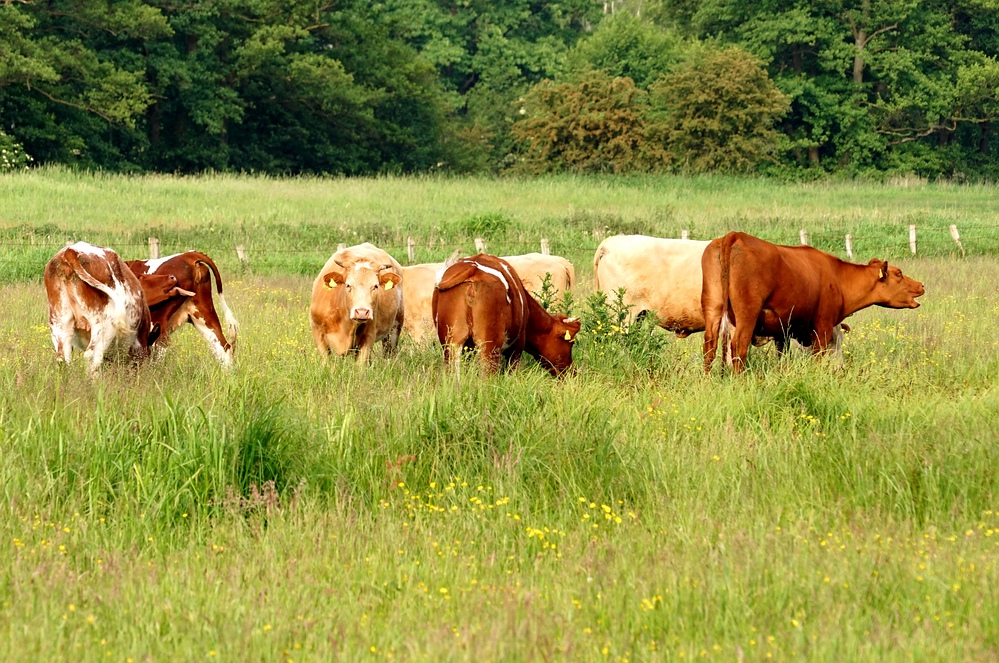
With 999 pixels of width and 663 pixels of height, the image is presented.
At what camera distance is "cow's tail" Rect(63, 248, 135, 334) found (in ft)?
28.2

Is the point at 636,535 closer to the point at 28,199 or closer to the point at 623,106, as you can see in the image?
the point at 28,199

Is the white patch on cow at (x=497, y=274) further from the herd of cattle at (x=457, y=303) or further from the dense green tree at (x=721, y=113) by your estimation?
the dense green tree at (x=721, y=113)

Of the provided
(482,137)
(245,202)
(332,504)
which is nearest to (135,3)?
(245,202)

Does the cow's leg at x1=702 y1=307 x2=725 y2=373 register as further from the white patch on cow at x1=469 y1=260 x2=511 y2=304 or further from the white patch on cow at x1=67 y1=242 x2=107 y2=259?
the white patch on cow at x1=67 y1=242 x2=107 y2=259

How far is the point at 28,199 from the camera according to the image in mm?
29562

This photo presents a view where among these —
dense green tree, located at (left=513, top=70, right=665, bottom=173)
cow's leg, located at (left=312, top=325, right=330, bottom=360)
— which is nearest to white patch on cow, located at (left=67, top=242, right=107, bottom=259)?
cow's leg, located at (left=312, top=325, right=330, bottom=360)

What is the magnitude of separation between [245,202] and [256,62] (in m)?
19.1

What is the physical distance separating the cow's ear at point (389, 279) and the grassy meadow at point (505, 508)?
0.62m

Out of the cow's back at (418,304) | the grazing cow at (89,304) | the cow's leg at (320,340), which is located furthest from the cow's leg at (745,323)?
the grazing cow at (89,304)

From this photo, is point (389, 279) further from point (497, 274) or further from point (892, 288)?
point (892, 288)

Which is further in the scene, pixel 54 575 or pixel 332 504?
pixel 332 504

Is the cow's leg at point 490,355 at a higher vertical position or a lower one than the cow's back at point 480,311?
lower

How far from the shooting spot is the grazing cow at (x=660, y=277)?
1238 cm

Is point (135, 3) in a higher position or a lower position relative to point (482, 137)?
higher
